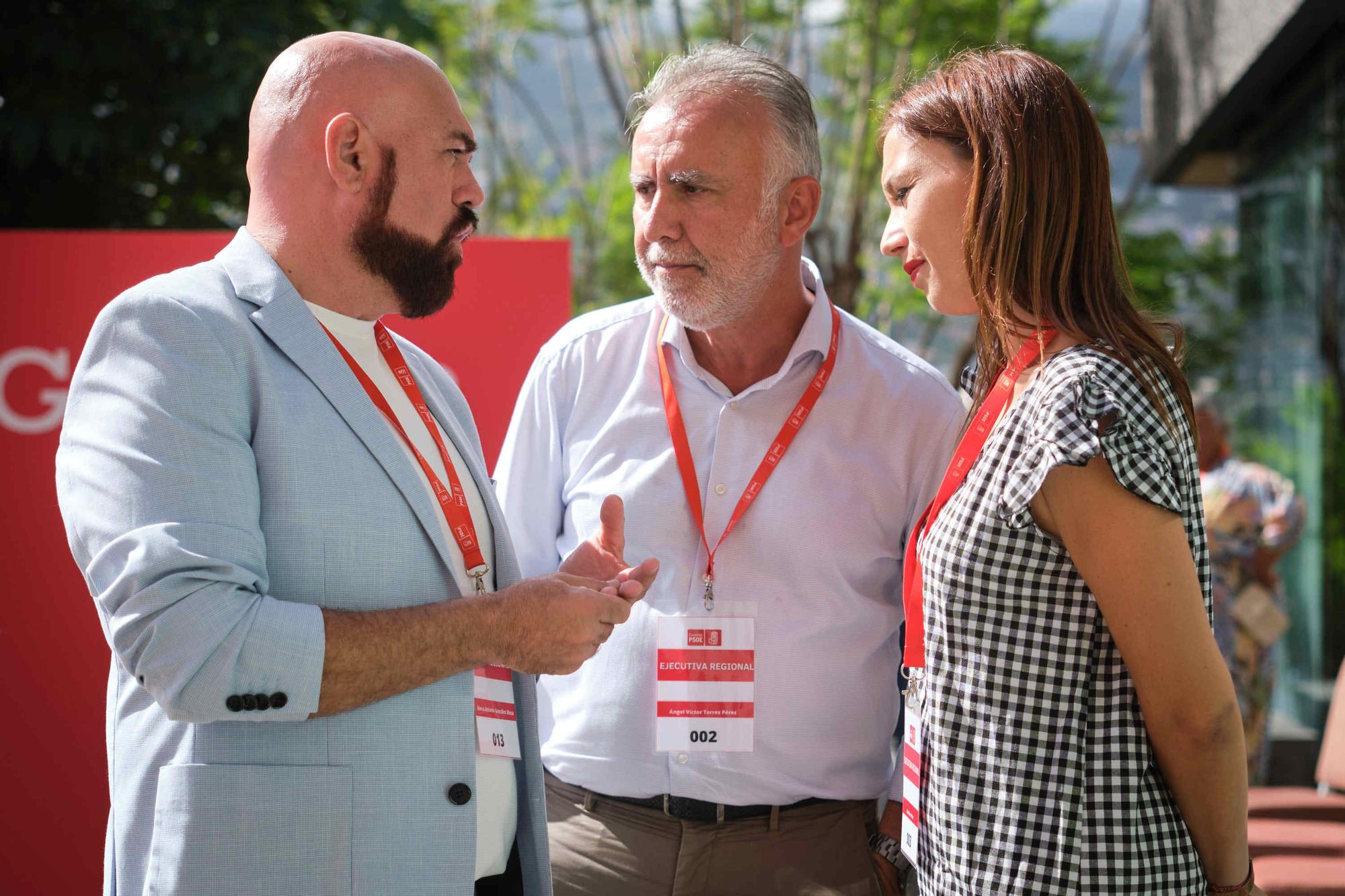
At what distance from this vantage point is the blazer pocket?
150cm

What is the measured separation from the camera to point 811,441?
2.40m

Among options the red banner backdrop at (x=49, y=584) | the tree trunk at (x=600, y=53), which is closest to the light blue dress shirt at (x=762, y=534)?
the red banner backdrop at (x=49, y=584)

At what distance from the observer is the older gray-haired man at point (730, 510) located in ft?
→ 7.39

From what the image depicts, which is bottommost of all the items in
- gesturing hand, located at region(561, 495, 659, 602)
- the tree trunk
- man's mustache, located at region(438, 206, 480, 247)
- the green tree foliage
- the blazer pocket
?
the blazer pocket

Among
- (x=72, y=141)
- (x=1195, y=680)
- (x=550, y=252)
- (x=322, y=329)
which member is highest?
(x=72, y=141)

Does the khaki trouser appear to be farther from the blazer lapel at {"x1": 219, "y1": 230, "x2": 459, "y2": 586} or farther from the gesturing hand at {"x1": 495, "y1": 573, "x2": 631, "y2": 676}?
the blazer lapel at {"x1": 219, "y1": 230, "x2": 459, "y2": 586}

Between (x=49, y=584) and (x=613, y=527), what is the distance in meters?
2.07

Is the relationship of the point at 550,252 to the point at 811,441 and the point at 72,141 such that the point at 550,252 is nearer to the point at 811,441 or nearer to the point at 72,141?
the point at 811,441

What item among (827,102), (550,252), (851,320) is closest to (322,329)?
(851,320)

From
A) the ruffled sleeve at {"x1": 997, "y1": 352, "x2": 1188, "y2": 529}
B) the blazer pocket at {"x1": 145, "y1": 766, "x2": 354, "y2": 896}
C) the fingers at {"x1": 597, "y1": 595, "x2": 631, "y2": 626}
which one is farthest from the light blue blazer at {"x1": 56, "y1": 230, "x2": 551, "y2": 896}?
the ruffled sleeve at {"x1": 997, "y1": 352, "x2": 1188, "y2": 529}

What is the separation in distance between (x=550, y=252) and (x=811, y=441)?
49.5 inches

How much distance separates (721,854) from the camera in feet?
7.32

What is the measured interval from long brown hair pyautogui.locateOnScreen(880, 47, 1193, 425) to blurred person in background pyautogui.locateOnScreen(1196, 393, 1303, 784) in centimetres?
448

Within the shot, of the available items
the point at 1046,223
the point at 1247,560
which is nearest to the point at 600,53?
the point at 1247,560
